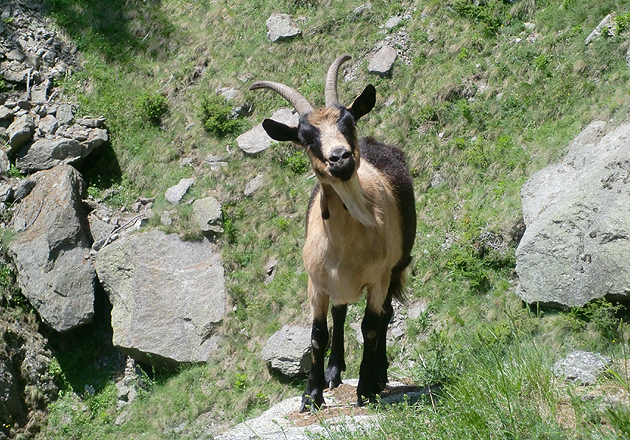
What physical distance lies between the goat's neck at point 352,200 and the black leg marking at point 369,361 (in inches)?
42.9

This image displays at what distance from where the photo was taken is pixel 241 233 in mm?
11758

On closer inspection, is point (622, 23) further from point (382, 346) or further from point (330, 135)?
point (330, 135)

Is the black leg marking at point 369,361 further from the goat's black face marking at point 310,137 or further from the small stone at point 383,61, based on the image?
the small stone at point 383,61

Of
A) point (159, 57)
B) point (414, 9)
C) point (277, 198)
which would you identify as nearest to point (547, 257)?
point (277, 198)

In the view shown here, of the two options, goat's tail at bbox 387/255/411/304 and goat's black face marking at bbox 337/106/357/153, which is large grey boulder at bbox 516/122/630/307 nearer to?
goat's tail at bbox 387/255/411/304

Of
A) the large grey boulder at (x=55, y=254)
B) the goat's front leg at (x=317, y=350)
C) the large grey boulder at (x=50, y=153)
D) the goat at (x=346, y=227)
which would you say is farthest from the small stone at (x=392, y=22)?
the goat's front leg at (x=317, y=350)

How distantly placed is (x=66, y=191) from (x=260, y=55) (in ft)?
16.4

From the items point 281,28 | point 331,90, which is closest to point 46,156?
point 281,28

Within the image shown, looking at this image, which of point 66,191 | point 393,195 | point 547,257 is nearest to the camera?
point 393,195

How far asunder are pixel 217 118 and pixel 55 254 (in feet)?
13.2

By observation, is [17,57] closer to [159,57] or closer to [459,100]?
[159,57]

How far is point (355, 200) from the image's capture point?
5.39 metres

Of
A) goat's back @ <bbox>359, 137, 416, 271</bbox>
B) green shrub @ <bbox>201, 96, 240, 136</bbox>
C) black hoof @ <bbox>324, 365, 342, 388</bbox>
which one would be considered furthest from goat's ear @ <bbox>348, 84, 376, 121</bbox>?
green shrub @ <bbox>201, 96, 240, 136</bbox>

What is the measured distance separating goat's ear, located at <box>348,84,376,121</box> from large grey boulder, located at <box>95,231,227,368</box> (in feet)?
19.9
